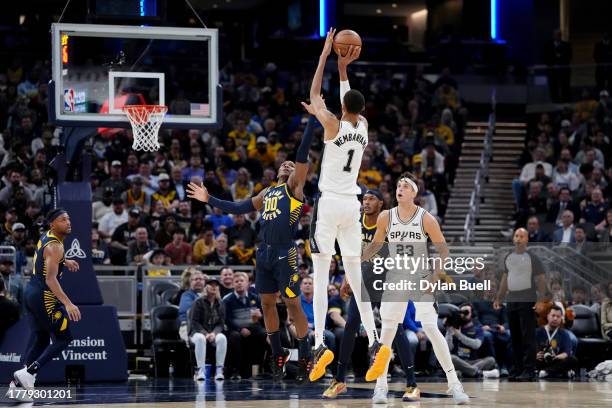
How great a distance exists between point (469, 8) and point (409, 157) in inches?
373

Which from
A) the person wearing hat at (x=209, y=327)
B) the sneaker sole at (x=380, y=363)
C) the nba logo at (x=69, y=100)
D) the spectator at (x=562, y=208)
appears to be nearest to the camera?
the sneaker sole at (x=380, y=363)

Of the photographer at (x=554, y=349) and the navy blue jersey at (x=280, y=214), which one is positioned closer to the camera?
the navy blue jersey at (x=280, y=214)

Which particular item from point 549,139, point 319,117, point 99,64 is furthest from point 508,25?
point 319,117

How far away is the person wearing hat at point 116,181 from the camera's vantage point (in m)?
19.8

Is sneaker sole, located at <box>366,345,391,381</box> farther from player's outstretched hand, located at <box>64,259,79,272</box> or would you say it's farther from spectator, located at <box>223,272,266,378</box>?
spectator, located at <box>223,272,266,378</box>

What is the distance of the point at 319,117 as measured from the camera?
1080 cm

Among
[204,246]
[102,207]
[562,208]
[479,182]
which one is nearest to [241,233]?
[204,246]

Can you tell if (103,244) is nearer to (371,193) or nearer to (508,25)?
(371,193)

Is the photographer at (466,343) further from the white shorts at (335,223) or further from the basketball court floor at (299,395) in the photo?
the white shorts at (335,223)

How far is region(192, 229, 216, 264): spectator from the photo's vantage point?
18453 mm

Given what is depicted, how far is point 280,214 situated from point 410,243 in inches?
54.1

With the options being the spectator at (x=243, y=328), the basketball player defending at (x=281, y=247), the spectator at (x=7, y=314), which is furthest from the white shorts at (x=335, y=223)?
the spectator at (x=7, y=314)

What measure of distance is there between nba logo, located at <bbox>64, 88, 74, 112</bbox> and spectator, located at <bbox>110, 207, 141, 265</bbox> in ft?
15.1

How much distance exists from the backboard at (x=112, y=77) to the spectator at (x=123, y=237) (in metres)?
4.02
